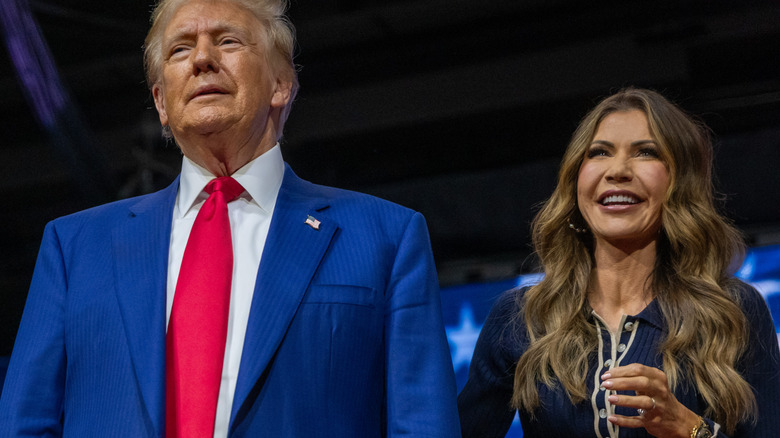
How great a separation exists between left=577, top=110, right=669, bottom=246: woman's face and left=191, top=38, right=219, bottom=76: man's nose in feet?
3.21

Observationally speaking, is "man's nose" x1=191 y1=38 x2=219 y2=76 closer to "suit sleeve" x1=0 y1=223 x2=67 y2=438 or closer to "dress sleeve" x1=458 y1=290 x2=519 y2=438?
"suit sleeve" x1=0 y1=223 x2=67 y2=438

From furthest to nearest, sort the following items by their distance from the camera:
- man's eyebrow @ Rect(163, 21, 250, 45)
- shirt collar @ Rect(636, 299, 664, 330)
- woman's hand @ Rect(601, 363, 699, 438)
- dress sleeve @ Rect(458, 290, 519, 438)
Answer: dress sleeve @ Rect(458, 290, 519, 438) < shirt collar @ Rect(636, 299, 664, 330) < man's eyebrow @ Rect(163, 21, 250, 45) < woman's hand @ Rect(601, 363, 699, 438)

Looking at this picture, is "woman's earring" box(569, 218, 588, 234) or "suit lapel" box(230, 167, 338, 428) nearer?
"suit lapel" box(230, 167, 338, 428)

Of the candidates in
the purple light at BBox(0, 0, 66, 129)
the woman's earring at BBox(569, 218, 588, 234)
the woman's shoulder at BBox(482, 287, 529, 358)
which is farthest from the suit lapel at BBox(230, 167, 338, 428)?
the purple light at BBox(0, 0, 66, 129)

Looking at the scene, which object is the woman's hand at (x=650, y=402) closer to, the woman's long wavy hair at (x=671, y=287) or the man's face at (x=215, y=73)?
the woman's long wavy hair at (x=671, y=287)

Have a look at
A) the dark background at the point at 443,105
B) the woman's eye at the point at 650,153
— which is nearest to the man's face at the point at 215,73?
the woman's eye at the point at 650,153

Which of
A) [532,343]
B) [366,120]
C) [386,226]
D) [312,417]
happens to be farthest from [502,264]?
[312,417]

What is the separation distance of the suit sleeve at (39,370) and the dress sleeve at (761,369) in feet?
4.62

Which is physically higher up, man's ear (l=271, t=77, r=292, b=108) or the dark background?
the dark background

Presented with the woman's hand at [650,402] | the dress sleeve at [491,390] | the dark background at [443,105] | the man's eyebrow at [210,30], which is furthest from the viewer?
the dark background at [443,105]

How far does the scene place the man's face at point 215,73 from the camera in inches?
68.8

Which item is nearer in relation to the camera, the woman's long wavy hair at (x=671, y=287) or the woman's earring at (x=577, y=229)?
the woman's long wavy hair at (x=671, y=287)

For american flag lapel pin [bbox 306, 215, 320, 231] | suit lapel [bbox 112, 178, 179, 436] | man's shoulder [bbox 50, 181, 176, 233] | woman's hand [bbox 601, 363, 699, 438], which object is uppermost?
man's shoulder [bbox 50, 181, 176, 233]

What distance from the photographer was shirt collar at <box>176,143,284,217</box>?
1.76 m
